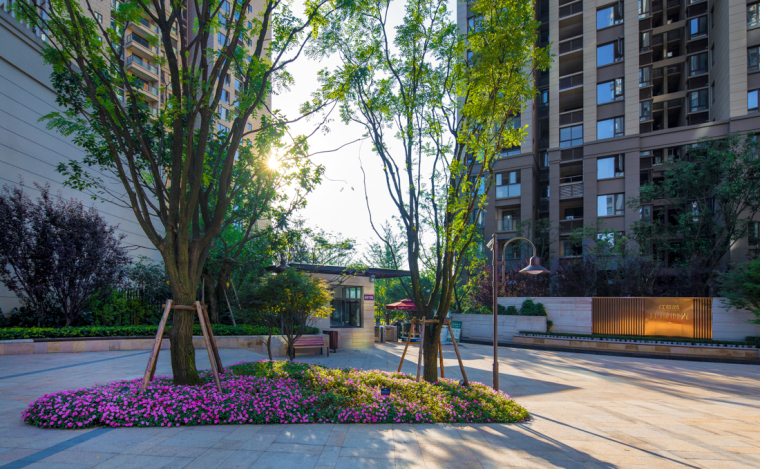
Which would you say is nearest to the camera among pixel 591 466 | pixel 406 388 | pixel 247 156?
pixel 591 466

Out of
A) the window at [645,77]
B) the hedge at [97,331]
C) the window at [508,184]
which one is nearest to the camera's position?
the hedge at [97,331]

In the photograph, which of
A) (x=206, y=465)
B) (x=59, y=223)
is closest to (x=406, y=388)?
(x=206, y=465)

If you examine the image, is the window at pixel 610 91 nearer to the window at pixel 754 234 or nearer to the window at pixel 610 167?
the window at pixel 610 167

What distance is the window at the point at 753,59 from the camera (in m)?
26.6

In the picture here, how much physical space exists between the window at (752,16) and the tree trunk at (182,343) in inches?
1399

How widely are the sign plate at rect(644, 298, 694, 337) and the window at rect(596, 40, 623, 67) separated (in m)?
19.9

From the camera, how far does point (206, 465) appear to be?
4.88m

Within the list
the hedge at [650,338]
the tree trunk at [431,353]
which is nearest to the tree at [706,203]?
the hedge at [650,338]

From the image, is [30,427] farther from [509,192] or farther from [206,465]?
[509,192]

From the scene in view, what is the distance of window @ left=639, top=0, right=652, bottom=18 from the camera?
104 ft

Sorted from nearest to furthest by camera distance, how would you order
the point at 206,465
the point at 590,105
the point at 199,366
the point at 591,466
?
the point at 206,465 < the point at 591,466 < the point at 199,366 < the point at 590,105

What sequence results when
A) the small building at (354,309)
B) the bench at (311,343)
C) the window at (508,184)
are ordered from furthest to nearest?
the window at (508,184) → the small building at (354,309) → the bench at (311,343)

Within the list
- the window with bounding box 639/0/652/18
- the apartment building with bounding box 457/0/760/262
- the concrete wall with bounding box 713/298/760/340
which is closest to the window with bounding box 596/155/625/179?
the apartment building with bounding box 457/0/760/262

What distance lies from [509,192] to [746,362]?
19808 mm
